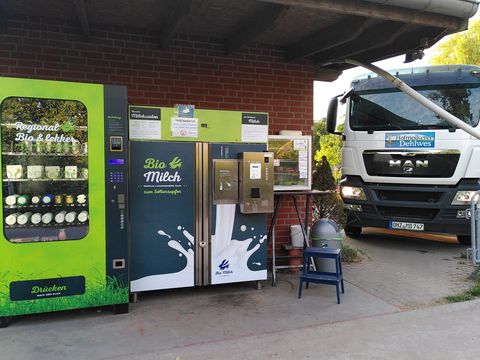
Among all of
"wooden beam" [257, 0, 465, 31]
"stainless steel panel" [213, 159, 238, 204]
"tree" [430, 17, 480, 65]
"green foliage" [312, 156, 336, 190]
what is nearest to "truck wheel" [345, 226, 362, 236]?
"green foliage" [312, 156, 336, 190]

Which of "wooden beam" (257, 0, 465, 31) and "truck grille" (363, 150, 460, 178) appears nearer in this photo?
"wooden beam" (257, 0, 465, 31)

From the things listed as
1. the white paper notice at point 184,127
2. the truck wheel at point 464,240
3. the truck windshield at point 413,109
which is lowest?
the truck wheel at point 464,240

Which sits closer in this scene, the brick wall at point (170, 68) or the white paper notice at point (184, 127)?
the white paper notice at point (184, 127)

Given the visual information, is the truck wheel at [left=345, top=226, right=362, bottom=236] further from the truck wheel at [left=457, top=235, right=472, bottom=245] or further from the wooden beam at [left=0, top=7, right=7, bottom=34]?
the wooden beam at [left=0, top=7, right=7, bottom=34]

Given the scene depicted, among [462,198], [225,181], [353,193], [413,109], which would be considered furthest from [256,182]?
[462,198]

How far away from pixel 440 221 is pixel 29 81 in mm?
6563

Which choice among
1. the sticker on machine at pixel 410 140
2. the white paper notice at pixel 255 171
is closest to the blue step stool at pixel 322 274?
the white paper notice at pixel 255 171

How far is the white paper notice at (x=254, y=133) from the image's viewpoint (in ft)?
16.5

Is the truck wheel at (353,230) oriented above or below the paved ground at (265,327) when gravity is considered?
above

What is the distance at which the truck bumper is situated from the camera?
7.06 m

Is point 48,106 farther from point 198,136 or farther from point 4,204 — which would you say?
point 198,136

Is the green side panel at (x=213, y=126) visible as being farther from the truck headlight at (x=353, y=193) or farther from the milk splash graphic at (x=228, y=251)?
the truck headlight at (x=353, y=193)

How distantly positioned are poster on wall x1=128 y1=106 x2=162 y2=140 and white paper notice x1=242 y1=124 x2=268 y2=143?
1035 millimetres

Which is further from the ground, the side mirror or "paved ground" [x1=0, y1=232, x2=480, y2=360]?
the side mirror
